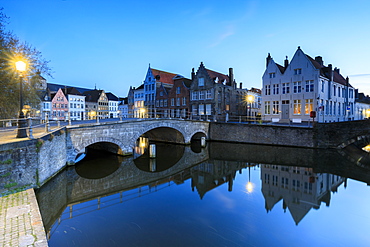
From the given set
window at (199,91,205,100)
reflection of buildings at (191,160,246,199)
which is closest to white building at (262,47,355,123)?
window at (199,91,205,100)

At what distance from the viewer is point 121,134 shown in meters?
18.4

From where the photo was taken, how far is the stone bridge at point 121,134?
15.1m

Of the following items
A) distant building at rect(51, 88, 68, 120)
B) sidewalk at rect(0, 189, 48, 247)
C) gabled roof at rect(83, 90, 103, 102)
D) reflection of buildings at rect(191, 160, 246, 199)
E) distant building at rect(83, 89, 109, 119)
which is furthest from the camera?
gabled roof at rect(83, 90, 103, 102)

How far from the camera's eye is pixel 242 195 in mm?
10859

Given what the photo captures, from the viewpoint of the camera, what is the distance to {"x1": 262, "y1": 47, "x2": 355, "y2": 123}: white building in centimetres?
2894

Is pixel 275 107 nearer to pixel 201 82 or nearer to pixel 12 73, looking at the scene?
pixel 201 82

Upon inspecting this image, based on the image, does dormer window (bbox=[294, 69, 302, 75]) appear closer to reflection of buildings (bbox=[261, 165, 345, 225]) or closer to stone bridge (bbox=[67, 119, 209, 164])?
stone bridge (bbox=[67, 119, 209, 164])

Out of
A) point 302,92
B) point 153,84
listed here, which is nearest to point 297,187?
point 302,92

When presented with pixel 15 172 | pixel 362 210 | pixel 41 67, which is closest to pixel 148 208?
pixel 15 172

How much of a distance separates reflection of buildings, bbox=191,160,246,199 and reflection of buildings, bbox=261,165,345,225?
78.1 inches

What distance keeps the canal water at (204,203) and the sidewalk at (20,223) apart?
875 mm

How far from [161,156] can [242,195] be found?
1073cm

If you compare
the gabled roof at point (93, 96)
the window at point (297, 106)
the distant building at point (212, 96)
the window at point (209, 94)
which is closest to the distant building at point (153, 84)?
the distant building at point (212, 96)

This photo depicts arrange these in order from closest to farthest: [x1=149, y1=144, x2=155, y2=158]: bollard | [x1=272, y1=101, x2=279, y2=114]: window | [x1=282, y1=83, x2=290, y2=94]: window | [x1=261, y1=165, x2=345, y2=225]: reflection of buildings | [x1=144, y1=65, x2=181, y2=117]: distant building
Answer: [x1=261, y1=165, x2=345, y2=225]: reflection of buildings, [x1=149, y1=144, x2=155, y2=158]: bollard, [x1=282, y1=83, x2=290, y2=94]: window, [x1=272, y1=101, x2=279, y2=114]: window, [x1=144, y1=65, x2=181, y2=117]: distant building
